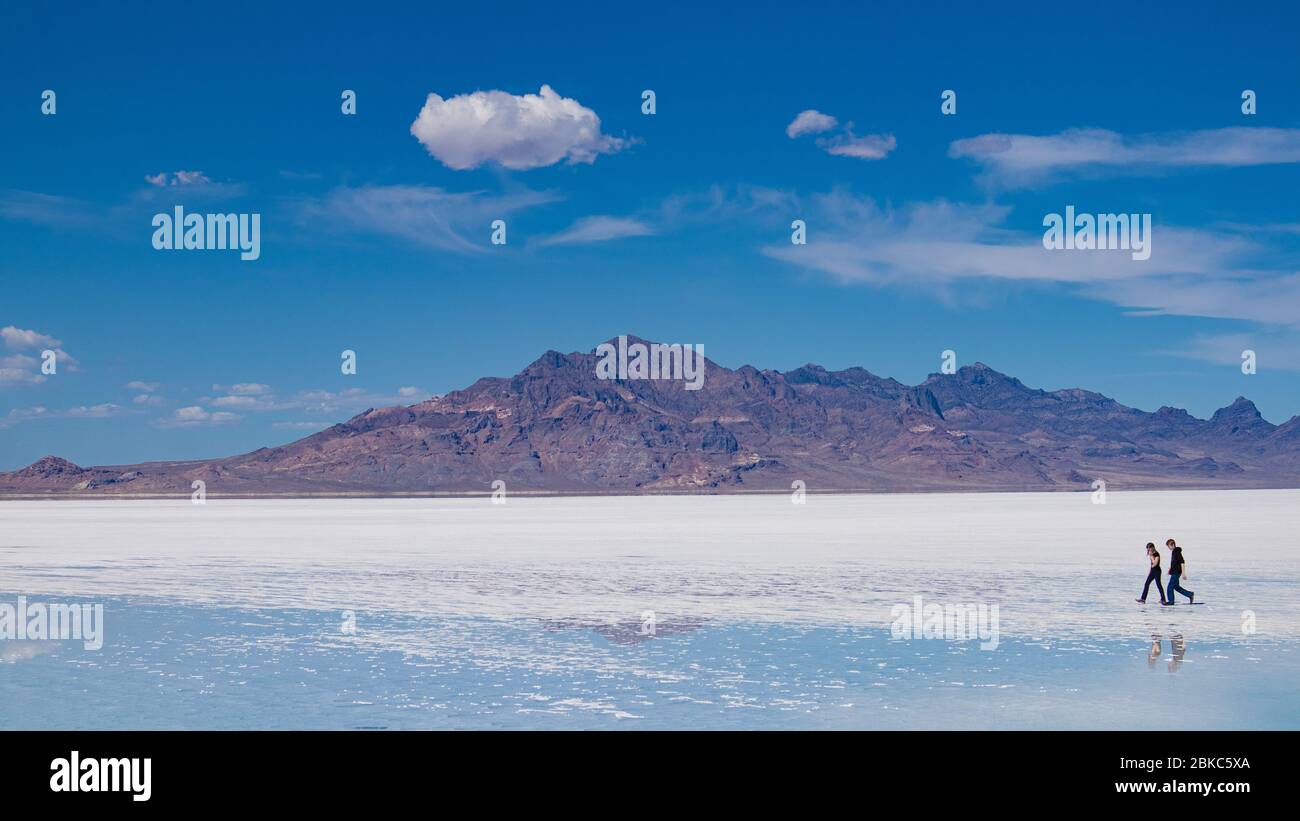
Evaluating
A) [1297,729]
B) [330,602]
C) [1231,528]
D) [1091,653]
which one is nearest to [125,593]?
[330,602]

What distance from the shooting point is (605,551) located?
36.1 m

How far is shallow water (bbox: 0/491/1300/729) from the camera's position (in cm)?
1162

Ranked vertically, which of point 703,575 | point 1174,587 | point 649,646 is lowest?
point 703,575

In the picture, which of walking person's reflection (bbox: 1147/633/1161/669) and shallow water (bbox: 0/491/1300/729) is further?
walking person's reflection (bbox: 1147/633/1161/669)

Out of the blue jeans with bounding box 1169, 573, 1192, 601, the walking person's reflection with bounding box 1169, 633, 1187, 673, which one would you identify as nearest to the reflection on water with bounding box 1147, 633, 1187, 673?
the walking person's reflection with bounding box 1169, 633, 1187, 673

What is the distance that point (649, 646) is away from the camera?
15.7 meters

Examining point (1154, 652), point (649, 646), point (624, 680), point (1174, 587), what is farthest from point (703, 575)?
point (624, 680)

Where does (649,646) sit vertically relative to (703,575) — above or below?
above

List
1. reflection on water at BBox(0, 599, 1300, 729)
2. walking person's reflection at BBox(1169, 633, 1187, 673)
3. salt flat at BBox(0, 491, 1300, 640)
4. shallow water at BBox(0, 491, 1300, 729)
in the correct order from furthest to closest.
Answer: salt flat at BBox(0, 491, 1300, 640) < walking person's reflection at BBox(1169, 633, 1187, 673) < shallow water at BBox(0, 491, 1300, 729) < reflection on water at BBox(0, 599, 1300, 729)

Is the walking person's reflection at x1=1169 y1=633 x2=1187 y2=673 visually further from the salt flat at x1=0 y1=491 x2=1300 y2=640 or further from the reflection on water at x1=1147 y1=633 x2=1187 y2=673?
the salt flat at x1=0 y1=491 x2=1300 y2=640

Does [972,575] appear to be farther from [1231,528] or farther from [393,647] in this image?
[1231,528]

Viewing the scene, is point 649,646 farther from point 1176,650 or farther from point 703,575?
point 703,575

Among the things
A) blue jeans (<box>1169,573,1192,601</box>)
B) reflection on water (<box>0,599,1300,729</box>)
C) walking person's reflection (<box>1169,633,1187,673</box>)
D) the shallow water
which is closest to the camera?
reflection on water (<box>0,599,1300,729</box>)

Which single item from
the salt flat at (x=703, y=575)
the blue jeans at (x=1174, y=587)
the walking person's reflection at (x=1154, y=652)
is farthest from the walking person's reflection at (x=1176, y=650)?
the blue jeans at (x=1174, y=587)
